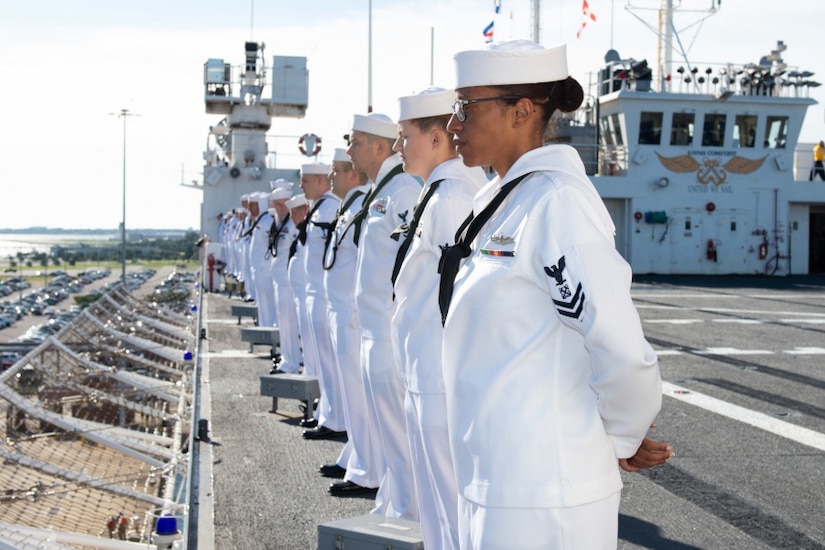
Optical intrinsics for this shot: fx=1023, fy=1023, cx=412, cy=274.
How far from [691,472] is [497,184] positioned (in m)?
4.07

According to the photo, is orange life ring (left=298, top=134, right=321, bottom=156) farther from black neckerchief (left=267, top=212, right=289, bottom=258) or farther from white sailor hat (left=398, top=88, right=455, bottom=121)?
white sailor hat (left=398, top=88, right=455, bottom=121)

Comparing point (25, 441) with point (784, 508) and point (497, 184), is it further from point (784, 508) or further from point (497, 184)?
point (497, 184)

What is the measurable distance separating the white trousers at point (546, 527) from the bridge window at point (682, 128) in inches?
1124

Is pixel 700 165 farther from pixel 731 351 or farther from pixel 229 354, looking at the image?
pixel 229 354

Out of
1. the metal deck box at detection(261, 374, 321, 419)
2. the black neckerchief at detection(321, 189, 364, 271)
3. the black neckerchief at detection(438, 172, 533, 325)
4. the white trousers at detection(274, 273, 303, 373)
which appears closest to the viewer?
the black neckerchief at detection(438, 172, 533, 325)

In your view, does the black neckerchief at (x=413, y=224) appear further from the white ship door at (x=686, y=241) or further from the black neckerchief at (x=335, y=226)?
the white ship door at (x=686, y=241)

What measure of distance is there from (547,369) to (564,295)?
191 mm

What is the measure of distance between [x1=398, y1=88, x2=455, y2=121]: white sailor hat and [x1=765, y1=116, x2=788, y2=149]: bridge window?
28.2 metres

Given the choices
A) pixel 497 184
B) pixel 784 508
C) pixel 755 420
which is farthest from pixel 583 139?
pixel 497 184

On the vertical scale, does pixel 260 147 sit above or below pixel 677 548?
above

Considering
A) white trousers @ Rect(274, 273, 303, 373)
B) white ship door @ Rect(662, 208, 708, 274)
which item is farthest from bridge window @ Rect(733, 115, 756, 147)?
white trousers @ Rect(274, 273, 303, 373)

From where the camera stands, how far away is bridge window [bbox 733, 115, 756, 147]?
30.0 meters

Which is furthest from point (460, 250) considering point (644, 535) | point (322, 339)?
point (322, 339)

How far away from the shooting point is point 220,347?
12.6 meters
